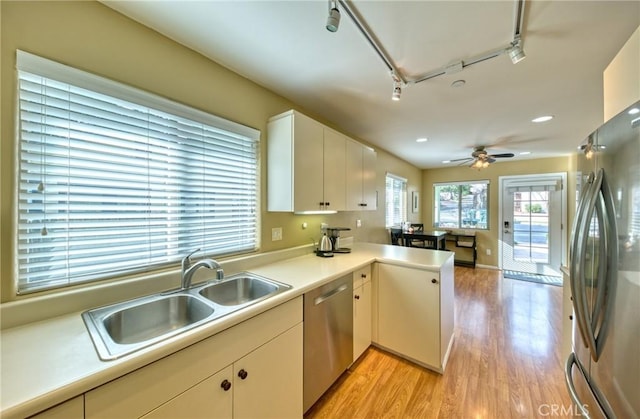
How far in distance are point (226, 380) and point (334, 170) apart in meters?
1.78

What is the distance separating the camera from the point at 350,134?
10.8 ft

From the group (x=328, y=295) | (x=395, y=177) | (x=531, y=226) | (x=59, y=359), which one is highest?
(x=395, y=177)

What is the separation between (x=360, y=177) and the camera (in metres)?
2.72

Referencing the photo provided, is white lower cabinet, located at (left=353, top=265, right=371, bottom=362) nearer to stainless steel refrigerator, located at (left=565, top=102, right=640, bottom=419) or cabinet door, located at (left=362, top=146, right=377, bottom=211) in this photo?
cabinet door, located at (left=362, top=146, right=377, bottom=211)

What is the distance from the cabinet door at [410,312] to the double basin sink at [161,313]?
1.10 metres

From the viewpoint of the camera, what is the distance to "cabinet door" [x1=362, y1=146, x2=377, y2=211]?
2.79 metres

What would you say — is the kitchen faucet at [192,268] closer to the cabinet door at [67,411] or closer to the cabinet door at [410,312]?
the cabinet door at [67,411]

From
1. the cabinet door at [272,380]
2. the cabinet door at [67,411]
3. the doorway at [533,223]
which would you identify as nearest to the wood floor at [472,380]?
the cabinet door at [272,380]

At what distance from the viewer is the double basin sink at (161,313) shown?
937 millimetres

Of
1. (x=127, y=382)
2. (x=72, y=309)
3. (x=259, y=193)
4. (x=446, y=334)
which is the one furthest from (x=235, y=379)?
(x=446, y=334)

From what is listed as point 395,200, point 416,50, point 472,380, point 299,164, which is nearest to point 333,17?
point 416,50

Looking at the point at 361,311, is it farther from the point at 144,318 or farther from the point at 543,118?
the point at 543,118

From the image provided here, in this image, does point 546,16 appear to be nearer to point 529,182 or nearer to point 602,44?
point 602,44

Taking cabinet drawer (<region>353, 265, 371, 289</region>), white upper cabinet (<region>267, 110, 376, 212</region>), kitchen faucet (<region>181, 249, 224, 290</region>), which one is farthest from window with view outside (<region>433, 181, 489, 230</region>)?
kitchen faucet (<region>181, 249, 224, 290</region>)
